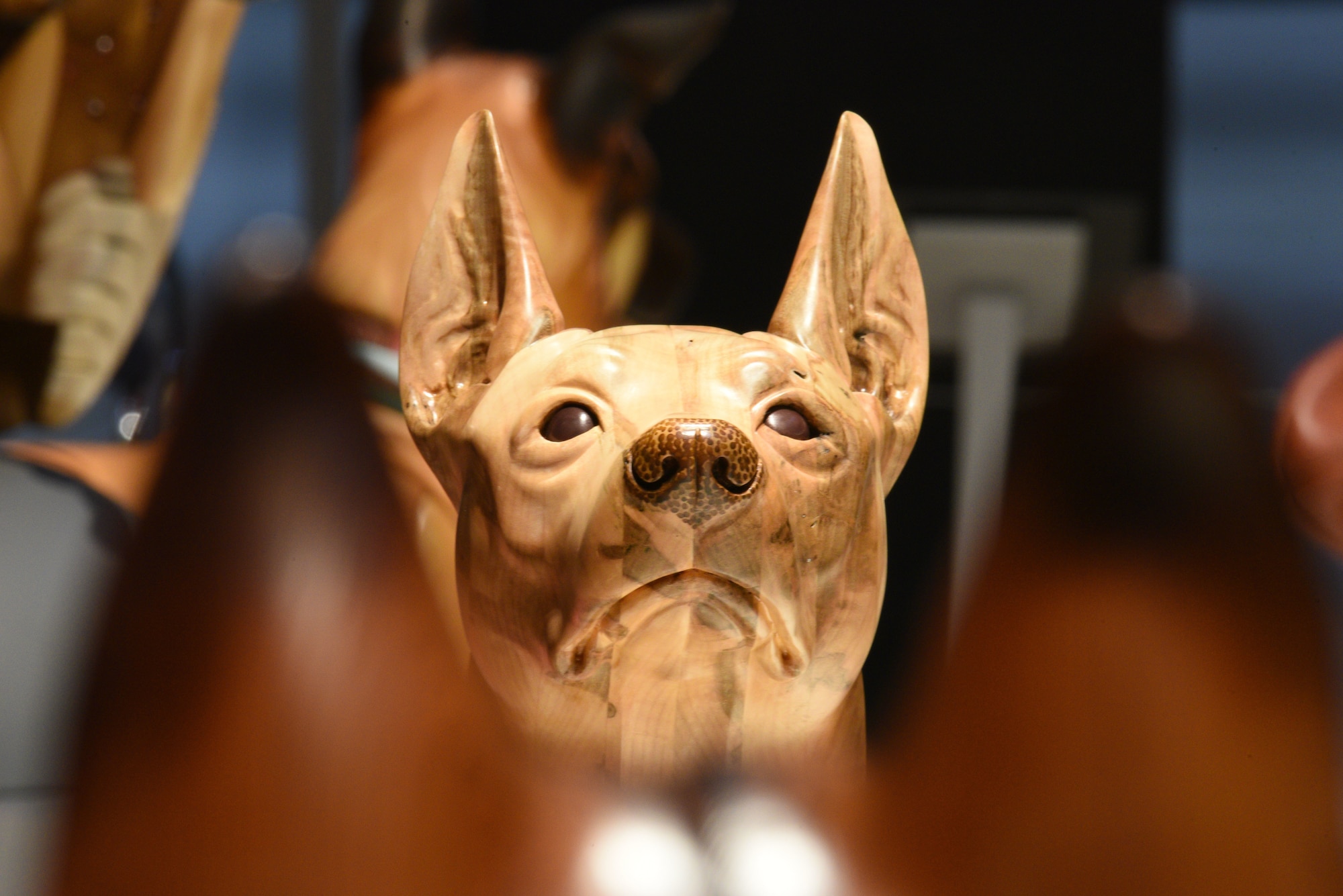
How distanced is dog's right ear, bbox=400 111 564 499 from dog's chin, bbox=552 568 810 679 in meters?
0.09

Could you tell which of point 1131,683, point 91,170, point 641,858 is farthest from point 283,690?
point 91,170

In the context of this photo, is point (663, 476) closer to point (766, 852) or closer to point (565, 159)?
point (766, 852)

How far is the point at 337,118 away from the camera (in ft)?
2.66

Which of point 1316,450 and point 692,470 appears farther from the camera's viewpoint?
point 1316,450

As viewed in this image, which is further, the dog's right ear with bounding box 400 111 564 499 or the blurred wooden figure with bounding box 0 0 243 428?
the blurred wooden figure with bounding box 0 0 243 428

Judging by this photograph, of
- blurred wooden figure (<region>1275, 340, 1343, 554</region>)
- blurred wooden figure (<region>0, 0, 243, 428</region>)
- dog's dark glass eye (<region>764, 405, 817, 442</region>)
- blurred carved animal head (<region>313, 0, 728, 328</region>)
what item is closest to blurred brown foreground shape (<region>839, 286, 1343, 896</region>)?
blurred wooden figure (<region>1275, 340, 1343, 554</region>)

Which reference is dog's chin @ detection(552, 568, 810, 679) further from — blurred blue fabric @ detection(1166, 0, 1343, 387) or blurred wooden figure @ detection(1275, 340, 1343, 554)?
blurred blue fabric @ detection(1166, 0, 1343, 387)

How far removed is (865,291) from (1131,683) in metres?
0.15

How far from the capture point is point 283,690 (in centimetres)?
49

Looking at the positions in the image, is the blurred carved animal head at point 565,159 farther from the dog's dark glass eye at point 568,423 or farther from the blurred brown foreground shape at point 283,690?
the dog's dark glass eye at point 568,423

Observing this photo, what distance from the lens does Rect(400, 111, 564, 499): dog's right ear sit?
0.47 metres

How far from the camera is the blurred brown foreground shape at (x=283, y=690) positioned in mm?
445

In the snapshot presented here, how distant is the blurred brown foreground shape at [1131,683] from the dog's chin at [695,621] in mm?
80

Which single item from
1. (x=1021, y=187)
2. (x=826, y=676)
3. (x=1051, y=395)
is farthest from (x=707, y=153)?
(x=826, y=676)
